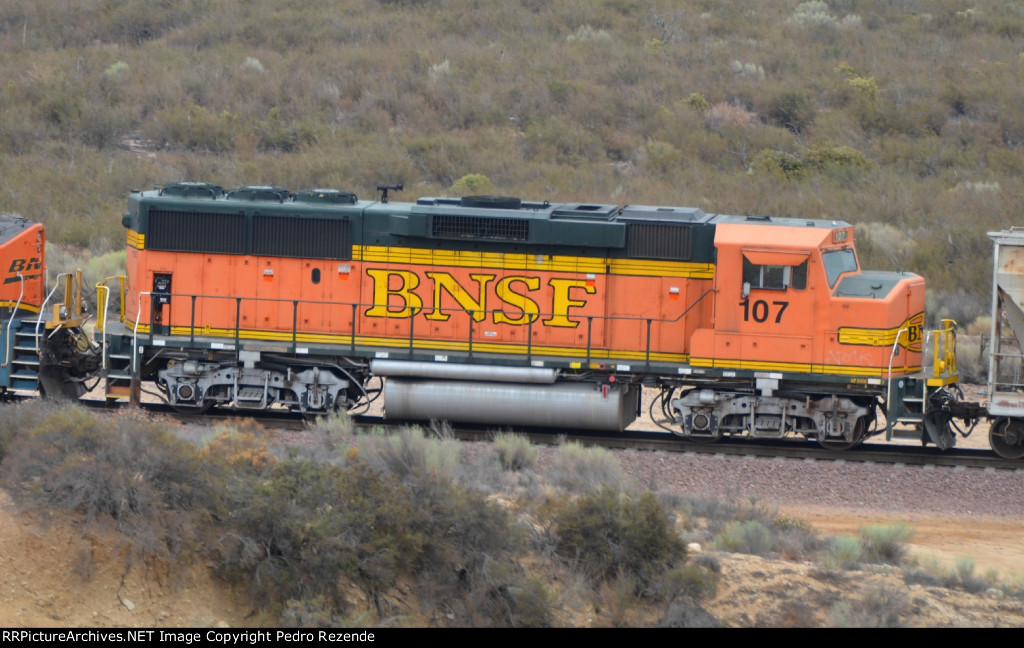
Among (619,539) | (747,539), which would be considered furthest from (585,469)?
(619,539)

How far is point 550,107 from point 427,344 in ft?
78.3

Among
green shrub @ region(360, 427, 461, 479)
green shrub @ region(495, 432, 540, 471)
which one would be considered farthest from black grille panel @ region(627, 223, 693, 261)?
green shrub @ region(360, 427, 461, 479)

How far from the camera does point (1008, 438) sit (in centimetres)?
1584

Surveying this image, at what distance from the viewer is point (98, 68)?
42469mm

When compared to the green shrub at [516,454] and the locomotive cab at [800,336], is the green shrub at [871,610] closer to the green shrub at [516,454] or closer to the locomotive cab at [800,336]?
the green shrub at [516,454]

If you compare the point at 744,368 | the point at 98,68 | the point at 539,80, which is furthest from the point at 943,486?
the point at 98,68

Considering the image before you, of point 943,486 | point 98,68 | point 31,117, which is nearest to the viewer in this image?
point 943,486

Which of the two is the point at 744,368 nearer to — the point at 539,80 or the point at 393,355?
the point at 393,355

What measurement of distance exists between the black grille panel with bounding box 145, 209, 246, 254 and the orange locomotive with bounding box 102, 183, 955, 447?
21 millimetres

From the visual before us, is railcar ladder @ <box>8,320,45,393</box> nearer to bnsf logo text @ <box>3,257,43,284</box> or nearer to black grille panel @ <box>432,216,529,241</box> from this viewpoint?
bnsf logo text @ <box>3,257,43,284</box>

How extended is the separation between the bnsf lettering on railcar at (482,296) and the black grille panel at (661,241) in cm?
87

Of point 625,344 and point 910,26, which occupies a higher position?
point 910,26

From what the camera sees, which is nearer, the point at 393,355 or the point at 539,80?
the point at 393,355

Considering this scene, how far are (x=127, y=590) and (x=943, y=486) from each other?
10.1m
